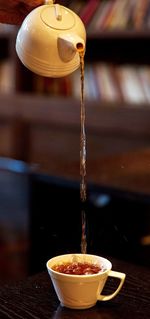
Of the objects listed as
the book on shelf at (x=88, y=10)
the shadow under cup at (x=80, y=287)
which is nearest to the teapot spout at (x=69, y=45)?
the shadow under cup at (x=80, y=287)

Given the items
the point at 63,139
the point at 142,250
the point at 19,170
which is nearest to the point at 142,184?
the point at 142,250

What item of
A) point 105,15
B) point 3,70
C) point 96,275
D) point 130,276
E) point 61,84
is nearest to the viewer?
point 96,275

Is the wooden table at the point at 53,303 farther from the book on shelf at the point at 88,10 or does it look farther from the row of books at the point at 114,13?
the book on shelf at the point at 88,10

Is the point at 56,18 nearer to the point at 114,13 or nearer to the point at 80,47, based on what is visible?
the point at 80,47

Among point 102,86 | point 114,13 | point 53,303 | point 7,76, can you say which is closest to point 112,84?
point 102,86

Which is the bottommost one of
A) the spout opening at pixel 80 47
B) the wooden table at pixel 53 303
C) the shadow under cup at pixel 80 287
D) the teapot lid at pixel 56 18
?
the wooden table at pixel 53 303

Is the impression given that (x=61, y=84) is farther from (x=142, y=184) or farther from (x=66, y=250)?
(x=66, y=250)
